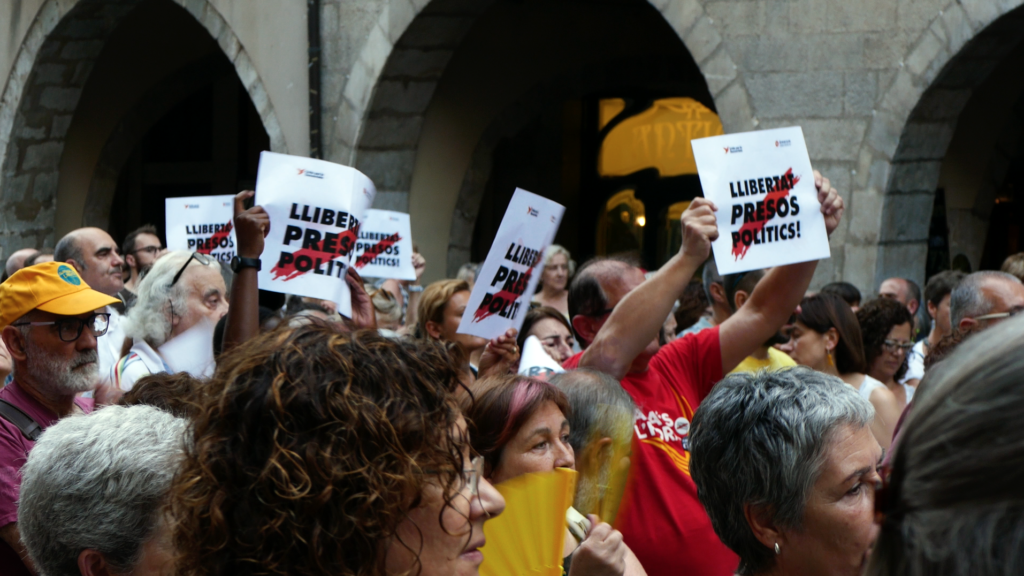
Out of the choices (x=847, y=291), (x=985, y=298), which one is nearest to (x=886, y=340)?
(x=985, y=298)

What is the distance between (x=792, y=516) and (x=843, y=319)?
2841mm

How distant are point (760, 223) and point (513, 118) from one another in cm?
756

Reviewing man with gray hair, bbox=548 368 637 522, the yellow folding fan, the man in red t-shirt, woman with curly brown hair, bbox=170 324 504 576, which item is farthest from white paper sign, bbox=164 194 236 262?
woman with curly brown hair, bbox=170 324 504 576

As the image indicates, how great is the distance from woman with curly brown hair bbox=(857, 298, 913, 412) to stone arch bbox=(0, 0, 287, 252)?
875 cm

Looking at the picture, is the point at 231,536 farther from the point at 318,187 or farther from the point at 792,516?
the point at 318,187

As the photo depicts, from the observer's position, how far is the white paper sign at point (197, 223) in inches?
258

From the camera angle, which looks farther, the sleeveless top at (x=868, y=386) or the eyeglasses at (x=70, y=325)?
the sleeveless top at (x=868, y=386)

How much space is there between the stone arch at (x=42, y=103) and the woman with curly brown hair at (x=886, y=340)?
875 cm

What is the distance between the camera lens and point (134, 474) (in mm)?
1839

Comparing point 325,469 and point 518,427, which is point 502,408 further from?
point 325,469

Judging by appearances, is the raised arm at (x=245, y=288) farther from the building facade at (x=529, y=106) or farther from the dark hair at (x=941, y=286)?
the building facade at (x=529, y=106)

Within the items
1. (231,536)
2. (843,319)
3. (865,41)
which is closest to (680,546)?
(231,536)

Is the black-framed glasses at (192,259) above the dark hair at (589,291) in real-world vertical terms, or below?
below

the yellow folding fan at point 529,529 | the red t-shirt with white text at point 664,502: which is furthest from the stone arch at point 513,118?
the yellow folding fan at point 529,529
